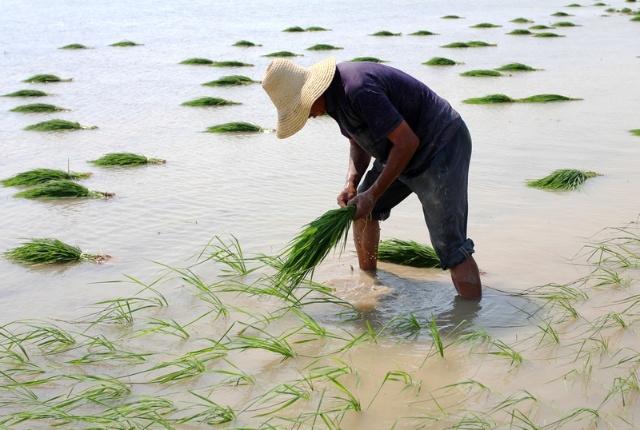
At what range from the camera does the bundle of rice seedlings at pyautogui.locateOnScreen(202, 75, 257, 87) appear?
10.4m

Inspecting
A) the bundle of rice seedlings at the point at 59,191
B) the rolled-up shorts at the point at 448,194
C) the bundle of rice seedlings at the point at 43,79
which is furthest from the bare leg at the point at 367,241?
the bundle of rice seedlings at the point at 43,79

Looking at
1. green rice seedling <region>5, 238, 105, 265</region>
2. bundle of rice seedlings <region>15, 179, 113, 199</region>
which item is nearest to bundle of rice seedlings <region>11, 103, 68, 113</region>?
bundle of rice seedlings <region>15, 179, 113, 199</region>

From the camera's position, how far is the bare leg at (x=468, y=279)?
373 cm

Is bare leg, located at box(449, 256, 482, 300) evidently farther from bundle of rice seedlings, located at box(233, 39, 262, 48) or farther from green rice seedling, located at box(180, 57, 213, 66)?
bundle of rice seedlings, located at box(233, 39, 262, 48)

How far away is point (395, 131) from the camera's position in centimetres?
332

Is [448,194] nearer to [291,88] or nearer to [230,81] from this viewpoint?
[291,88]

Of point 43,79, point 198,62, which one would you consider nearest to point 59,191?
point 43,79

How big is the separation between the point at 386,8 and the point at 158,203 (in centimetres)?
1857

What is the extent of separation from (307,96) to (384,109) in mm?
325

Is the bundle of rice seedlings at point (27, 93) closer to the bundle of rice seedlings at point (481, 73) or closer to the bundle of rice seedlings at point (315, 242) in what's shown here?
the bundle of rice seedlings at point (481, 73)

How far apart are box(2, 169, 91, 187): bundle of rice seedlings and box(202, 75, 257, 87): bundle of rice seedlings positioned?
448 centimetres

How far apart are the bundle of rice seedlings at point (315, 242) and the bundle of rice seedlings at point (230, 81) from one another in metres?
6.99

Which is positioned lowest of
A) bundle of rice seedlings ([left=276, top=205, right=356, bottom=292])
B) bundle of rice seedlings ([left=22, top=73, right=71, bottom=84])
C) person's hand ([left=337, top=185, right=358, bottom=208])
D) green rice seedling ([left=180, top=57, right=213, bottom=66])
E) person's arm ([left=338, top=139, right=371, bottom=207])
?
bundle of rice seedlings ([left=22, top=73, right=71, bottom=84])

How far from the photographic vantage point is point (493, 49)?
13.9 metres
